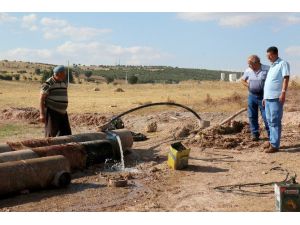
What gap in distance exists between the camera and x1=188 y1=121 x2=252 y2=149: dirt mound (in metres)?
10.6

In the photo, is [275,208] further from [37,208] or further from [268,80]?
[268,80]

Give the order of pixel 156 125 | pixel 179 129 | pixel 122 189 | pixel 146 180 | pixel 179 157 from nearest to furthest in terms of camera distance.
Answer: pixel 122 189 < pixel 146 180 < pixel 179 157 < pixel 179 129 < pixel 156 125

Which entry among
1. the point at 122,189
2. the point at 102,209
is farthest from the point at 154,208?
the point at 122,189

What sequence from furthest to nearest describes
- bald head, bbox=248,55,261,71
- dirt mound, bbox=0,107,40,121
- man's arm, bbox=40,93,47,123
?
dirt mound, bbox=0,107,40,121
bald head, bbox=248,55,261,71
man's arm, bbox=40,93,47,123

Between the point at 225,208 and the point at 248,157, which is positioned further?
the point at 248,157

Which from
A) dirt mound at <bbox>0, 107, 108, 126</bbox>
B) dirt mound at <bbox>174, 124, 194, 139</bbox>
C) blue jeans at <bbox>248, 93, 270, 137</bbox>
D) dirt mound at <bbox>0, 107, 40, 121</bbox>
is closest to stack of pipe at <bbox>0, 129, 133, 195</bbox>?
dirt mound at <bbox>174, 124, 194, 139</bbox>

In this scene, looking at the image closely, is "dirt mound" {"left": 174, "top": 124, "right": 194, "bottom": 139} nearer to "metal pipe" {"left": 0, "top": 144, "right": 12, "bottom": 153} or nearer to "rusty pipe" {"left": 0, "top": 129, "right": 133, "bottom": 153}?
"rusty pipe" {"left": 0, "top": 129, "right": 133, "bottom": 153}

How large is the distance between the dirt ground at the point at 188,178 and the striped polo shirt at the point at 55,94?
4.52 feet

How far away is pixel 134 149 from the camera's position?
1070 centimetres

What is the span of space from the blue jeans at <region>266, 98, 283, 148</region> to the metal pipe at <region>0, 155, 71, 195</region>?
13.4 feet

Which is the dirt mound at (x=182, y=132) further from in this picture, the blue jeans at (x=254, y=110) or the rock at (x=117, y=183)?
the rock at (x=117, y=183)

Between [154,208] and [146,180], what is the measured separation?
5.85ft

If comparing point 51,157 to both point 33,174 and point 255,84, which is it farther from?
point 255,84

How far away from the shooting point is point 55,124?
30.8 feet
